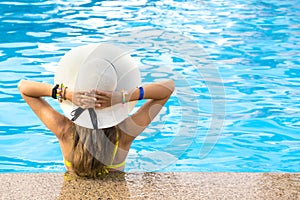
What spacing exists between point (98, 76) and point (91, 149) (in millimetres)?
457

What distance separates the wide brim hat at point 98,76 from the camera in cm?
274

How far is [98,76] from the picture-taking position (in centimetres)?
273

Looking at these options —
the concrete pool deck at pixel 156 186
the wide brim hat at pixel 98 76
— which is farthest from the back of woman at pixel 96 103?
the concrete pool deck at pixel 156 186

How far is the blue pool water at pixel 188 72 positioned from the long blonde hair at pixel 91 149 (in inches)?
30.6

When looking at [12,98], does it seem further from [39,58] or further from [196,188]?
[196,188]

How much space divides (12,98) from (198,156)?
2144 millimetres

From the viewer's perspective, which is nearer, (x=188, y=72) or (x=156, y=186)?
(x=156, y=186)

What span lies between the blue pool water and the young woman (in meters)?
0.66

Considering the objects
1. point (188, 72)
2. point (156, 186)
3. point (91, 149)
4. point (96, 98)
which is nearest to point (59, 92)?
point (96, 98)

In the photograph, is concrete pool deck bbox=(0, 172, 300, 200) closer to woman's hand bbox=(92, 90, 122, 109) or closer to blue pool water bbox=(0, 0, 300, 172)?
woman's hand bbox=(92, 90, 122, 109)

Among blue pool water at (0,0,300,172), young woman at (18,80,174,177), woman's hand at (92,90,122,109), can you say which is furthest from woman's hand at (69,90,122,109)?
blue pool water at (0,0,300,172)

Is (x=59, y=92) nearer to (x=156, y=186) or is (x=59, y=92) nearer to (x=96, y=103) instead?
(x=96, y=103)

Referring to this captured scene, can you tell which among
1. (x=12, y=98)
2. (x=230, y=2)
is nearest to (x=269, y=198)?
(x=12, y=98)

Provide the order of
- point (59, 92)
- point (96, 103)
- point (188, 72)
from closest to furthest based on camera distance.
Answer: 1. point (96, 103)
2. point (59, 92)
3. point (188, 72)
